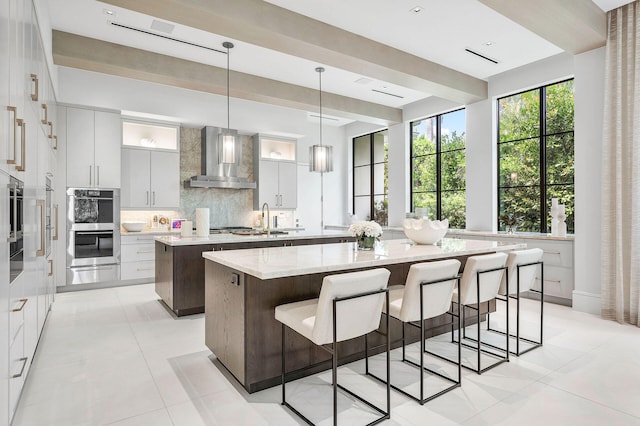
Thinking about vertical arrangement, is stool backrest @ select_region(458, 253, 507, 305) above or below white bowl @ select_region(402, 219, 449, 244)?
below

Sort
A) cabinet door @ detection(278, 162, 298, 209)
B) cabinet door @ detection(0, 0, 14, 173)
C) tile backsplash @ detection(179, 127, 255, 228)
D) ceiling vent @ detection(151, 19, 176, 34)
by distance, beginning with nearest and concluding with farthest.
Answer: cabinet door @ detection(0, 0, 14, 173), ceiling vent @ detection(151, 19, 176, 34), tile backsplash @ detection(179, 127, 255, 228), cabinet door @ detection(278, 162, 298, 209)

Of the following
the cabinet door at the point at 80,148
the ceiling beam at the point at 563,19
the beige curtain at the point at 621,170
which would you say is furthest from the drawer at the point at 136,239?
the beige curtain at the point at 621,170

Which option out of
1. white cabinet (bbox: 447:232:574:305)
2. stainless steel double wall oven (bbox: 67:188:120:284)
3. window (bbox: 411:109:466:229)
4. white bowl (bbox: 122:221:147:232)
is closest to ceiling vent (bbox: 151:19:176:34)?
stainless steel double wall oven (bbox: 67:188:120:284)

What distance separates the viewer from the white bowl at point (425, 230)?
343 centimetres

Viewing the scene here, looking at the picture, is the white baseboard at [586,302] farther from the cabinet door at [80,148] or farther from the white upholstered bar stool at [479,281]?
the cabinet door at [80,148]

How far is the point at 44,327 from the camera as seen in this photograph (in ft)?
11.8

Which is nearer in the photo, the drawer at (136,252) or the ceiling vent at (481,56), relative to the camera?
the ceiling vent at (481,56)

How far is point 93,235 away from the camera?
5.31 metres

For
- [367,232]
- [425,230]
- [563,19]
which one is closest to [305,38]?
[367,232]

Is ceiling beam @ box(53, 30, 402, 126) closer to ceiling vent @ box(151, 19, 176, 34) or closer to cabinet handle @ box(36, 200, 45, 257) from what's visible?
ceiling vent @ box(151, 19, 176, 34)

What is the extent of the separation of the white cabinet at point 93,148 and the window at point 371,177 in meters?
5.29

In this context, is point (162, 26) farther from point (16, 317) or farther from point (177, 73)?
point (16, 317)

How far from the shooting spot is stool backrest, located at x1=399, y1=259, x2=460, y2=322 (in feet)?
7.45

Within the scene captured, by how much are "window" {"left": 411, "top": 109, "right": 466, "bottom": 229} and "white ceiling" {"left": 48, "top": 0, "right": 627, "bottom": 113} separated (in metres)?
1.27
